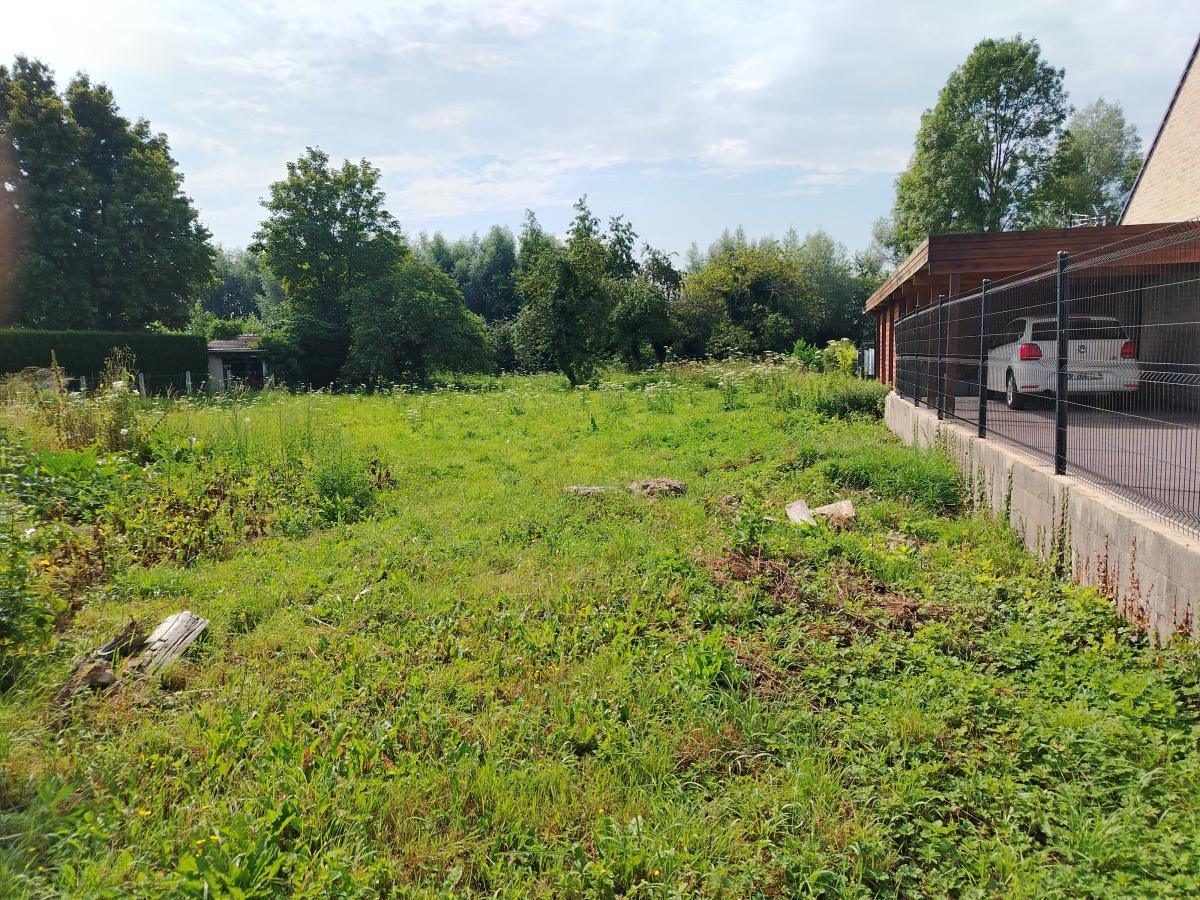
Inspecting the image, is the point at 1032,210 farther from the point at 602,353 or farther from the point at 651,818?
the point at 651,818

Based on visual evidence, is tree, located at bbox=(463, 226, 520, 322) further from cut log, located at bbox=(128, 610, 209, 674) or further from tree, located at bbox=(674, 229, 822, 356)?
cut log, located at bbox=(128, 610, 209, 674)

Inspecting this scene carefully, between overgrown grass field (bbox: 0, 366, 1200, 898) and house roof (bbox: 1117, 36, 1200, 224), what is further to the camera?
house roof (bbox: 1117, 36, 1200, 224)

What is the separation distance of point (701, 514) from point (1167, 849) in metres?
4.77

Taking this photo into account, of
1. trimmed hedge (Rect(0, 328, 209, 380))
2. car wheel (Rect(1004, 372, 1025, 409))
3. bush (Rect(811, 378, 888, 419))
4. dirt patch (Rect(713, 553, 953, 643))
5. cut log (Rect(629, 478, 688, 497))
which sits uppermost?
trimmed hedge (Rect(0, 328, 209, 380))

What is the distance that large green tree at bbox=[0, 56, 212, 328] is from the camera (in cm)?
2775

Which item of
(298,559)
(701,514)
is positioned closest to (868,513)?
(701,514)

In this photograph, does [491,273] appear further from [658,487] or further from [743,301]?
[658,487]

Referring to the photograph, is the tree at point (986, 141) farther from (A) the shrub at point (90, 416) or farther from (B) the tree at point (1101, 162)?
(A) the shrub at point (90, 416)

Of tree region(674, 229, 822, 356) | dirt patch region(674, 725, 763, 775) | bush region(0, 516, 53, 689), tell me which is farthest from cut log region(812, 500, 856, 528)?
tree region(674, 229, 822, 356)

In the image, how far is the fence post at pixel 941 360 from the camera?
8945 mm

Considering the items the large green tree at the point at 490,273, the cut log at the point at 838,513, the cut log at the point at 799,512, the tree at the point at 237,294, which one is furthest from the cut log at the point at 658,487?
the tree at the point at 237,294

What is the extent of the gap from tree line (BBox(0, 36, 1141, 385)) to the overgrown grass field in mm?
21350

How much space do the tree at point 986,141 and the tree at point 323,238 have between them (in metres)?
28.6

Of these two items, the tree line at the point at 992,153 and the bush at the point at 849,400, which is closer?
the bush at the point at 849,400
